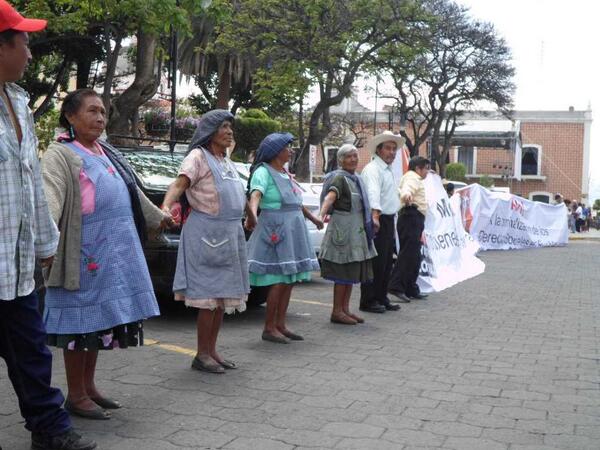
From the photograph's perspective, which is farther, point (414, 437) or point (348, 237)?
point (348, 237)

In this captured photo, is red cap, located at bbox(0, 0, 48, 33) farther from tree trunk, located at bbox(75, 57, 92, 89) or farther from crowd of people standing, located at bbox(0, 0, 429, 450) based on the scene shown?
tree trunk, located at bbox(75, 57, 92, 89)

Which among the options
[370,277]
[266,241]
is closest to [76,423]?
[266,241]

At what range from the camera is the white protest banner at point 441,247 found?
1075 centimetres

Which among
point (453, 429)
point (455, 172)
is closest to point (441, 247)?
point (453, 429)

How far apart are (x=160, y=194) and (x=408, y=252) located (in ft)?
11.1

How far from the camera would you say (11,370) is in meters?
3.62

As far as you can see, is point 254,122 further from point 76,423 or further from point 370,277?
point 76,423

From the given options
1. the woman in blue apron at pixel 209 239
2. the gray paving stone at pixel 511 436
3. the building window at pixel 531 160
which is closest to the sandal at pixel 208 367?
the woman in blue apron at pixel 209 239

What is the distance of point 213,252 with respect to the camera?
17.6 feet

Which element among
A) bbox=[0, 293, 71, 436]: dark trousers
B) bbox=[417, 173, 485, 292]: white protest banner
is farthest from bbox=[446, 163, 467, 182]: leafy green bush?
bbox=[0, 293, 71, 436]: dark trousers

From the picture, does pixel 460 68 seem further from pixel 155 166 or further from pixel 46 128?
pixel 155 166

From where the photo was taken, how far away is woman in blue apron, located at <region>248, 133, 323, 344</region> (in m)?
6.47

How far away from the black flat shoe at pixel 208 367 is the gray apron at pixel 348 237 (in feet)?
7.72

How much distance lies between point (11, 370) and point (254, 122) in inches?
895
